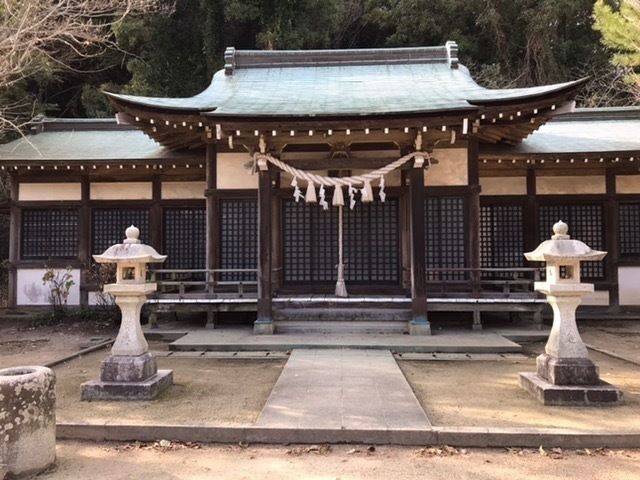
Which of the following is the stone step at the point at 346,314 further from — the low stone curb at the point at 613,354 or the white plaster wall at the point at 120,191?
the white plaster wall at the point at 120,191

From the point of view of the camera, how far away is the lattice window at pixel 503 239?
38.4ft

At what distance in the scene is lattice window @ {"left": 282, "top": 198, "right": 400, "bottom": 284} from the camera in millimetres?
10664

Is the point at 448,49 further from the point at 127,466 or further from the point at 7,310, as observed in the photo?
the point at 7,310

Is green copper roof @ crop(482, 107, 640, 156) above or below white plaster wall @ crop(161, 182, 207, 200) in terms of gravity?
above

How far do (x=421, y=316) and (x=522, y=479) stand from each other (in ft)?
18.1

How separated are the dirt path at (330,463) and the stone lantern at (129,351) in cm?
108

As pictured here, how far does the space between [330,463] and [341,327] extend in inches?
206

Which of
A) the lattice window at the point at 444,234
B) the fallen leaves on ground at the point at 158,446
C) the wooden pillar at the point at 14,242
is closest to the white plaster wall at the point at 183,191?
the wooden pillar at the point at 14,242

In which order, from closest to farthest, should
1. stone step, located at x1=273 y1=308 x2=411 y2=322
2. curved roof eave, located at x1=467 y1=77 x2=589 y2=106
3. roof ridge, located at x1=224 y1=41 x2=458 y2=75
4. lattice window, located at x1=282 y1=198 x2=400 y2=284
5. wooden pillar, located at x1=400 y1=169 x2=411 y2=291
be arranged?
curved roof eave, located at x1=467 y1=77 x2=589 y2=106
stone step, located at x1=273 y1=308 x2=411 y2=322
wooden pillar, located at x1=400 y1=169 x2=411 y2=291
lattice window, located at x1=282 y1=198 x2=400 y2=284
roof ridge, located at x1=224 y1=41 x2=458 y2=75

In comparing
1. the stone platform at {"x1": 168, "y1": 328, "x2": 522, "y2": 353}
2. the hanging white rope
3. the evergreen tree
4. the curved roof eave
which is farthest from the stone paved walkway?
the evergreen tree

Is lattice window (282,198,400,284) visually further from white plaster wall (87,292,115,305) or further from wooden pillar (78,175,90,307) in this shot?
wooden pillar (78,175,90,307)

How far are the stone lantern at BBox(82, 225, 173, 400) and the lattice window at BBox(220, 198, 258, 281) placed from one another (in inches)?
173

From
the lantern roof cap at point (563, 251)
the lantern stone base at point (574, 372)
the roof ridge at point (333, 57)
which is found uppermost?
the roof ridge at point (333, 57)

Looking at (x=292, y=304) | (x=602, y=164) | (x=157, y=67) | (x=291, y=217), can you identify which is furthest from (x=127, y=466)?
(x=157, y=67)
